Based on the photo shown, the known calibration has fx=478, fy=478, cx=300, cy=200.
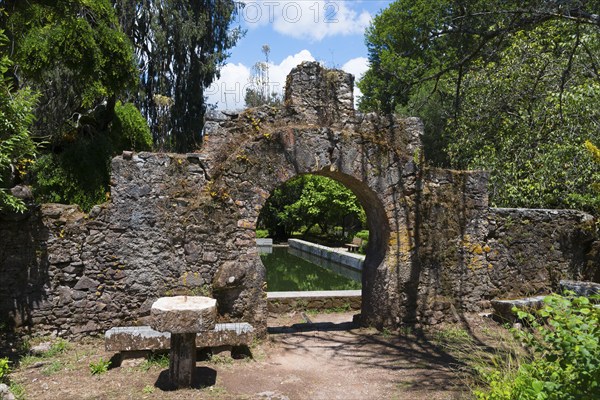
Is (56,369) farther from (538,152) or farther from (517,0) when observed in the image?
(538,152)

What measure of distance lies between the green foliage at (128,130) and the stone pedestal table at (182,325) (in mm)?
9527

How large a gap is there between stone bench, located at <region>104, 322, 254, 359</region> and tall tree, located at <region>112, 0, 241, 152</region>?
1440cm

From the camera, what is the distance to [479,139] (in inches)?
487

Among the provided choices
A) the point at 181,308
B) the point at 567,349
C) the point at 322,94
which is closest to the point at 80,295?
the point at 181,308

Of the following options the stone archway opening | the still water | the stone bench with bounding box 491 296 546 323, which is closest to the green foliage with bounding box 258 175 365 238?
the stone archway opening

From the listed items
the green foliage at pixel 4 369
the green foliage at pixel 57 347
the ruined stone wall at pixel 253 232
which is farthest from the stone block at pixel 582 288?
the green foliage at pixel 4 369

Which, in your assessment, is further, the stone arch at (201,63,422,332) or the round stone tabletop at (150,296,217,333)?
the stone arch at (201,63,422,332)

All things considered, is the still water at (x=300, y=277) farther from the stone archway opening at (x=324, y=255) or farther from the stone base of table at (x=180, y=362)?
the stone base of table at (x=180, y=362)

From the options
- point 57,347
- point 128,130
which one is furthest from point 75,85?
point 57,347

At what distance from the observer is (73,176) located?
39.2ft

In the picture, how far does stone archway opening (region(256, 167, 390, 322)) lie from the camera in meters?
7.75

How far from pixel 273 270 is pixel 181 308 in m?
11.3

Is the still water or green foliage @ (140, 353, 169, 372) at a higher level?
green foliage @ (140, 353, 169, 372)

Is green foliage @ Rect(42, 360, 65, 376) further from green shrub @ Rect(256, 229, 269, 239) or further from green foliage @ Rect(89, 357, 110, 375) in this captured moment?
green shrub @ Rect(256, 229, 269, 239)
